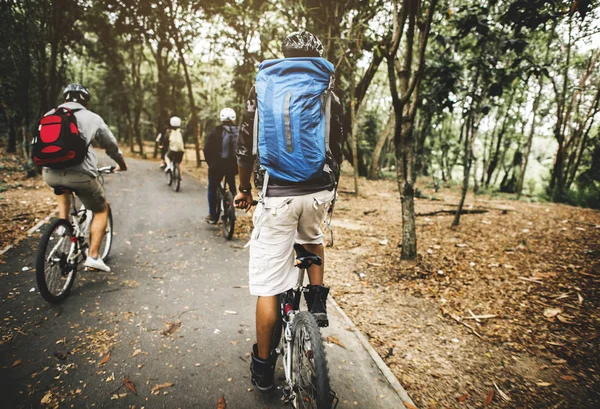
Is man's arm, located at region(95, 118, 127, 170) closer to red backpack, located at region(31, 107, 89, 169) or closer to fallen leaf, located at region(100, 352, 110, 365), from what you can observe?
red backpack, located at region(31, 107, 89, 169)

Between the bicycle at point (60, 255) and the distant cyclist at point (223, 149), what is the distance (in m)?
2.51

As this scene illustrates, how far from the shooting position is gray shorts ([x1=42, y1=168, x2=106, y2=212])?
3416 mm

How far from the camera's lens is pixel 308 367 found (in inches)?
74.2

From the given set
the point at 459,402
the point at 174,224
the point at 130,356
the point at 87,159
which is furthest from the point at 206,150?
the point at 459,402

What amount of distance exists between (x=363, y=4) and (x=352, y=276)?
8.63 m

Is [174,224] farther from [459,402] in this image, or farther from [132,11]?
[132,11]

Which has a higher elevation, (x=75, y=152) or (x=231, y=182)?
(x=75, y=152)

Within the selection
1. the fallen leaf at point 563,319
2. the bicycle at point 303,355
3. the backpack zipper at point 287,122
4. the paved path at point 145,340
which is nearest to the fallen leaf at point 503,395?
the paved path at point 145,340

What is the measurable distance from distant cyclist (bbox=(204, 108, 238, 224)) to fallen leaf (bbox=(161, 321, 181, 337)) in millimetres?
3128

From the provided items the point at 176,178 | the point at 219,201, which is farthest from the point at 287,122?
the point at 176,178

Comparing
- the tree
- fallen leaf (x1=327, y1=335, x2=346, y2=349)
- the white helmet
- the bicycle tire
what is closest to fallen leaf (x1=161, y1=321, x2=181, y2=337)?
fallen leaf (x1=327, y1=335, x2=346, y2=349)

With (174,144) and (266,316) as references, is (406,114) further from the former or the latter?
(174,144)

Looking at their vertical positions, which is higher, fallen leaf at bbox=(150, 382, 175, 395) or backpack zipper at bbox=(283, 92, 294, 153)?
backpack zipper at bbox=(283, 92, 294, 153)

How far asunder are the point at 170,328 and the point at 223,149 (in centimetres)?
351
